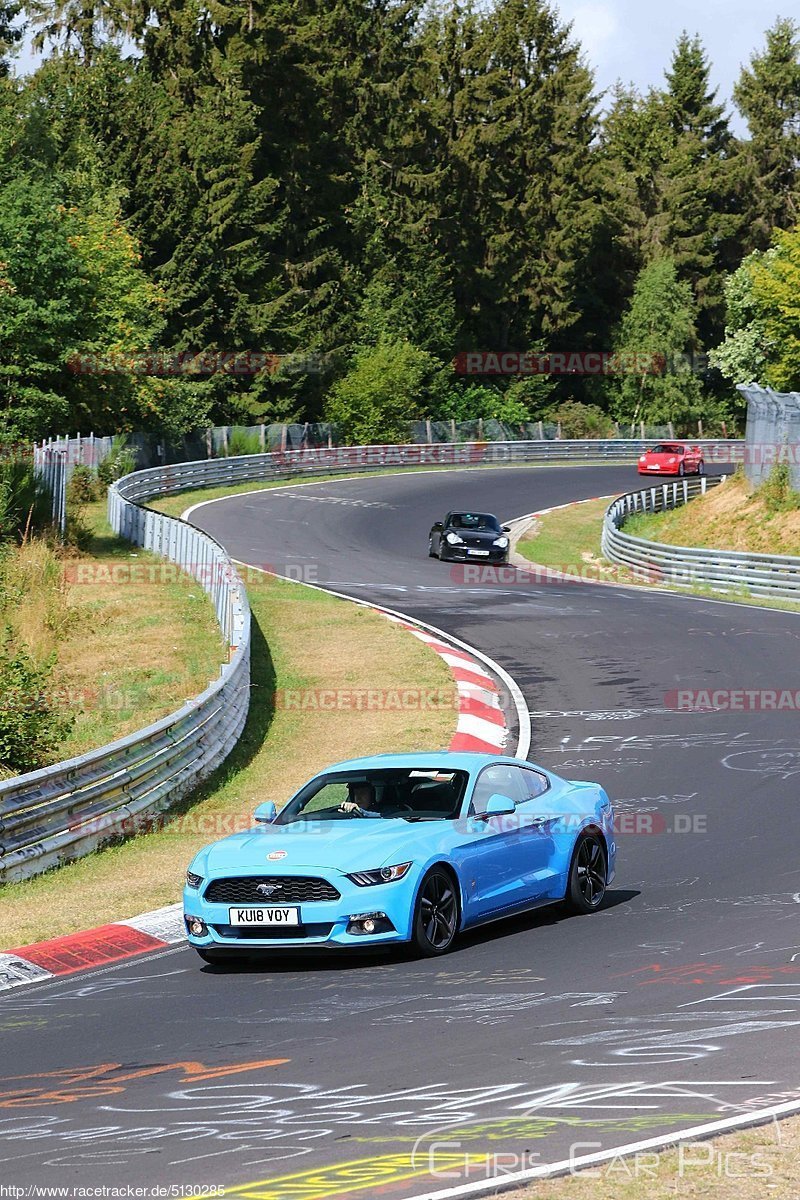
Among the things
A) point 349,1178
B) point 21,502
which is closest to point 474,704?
point 21,502

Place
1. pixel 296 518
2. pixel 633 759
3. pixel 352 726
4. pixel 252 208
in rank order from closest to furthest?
pixel 633 759 → pixel 352 726 → pixel 296 518 → pixel 252 208

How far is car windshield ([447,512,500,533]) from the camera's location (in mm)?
43062

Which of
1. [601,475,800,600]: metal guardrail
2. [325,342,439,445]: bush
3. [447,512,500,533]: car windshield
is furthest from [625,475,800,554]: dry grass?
[325,342,439,445]: bush

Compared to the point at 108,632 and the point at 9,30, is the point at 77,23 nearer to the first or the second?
the point at 9,30

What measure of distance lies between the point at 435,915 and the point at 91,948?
2666mm

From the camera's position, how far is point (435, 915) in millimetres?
10750

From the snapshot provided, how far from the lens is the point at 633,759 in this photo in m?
19.2

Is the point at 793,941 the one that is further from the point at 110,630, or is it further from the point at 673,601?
the point at 673,601

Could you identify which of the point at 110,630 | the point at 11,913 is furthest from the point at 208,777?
the point at 110,630

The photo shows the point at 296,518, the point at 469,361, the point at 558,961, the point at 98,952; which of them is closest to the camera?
the point at 558,961

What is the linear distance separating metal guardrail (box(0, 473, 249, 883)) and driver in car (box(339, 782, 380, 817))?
3.27 meters

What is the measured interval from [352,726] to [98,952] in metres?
10.2

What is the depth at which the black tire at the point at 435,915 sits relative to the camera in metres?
10.6

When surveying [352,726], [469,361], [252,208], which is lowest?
[352,726]
